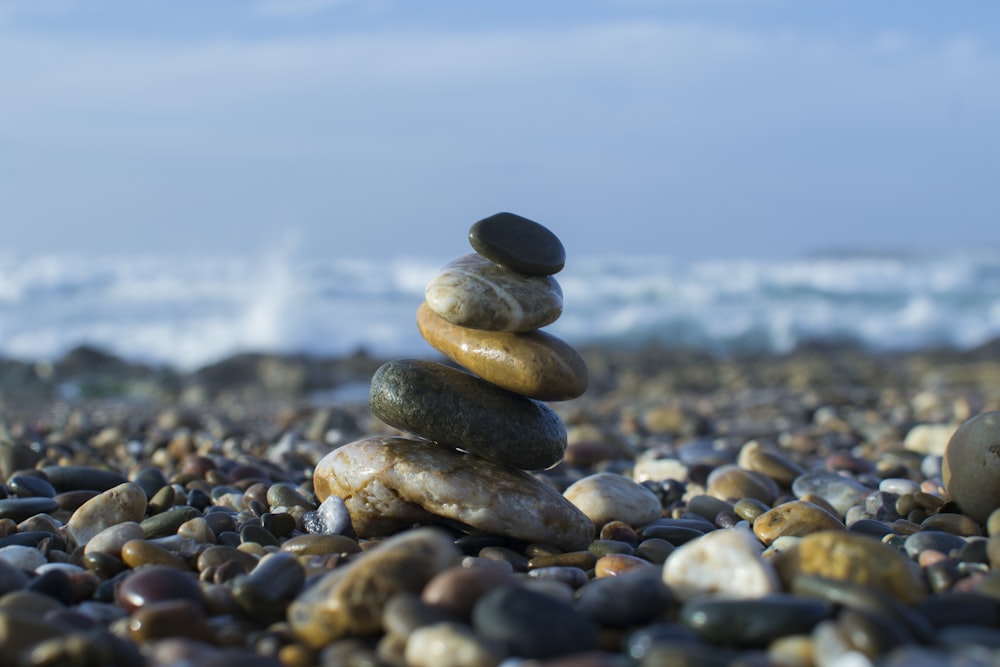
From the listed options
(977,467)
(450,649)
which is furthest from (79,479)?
(977,467)

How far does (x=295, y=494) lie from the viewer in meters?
3.71

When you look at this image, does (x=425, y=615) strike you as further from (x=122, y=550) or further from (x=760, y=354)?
(x=760, y=354)

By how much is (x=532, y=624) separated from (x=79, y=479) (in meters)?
2.76

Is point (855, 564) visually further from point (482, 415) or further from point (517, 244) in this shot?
point (517, 244)

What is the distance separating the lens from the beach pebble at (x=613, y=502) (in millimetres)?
3688

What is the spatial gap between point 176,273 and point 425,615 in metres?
35.7

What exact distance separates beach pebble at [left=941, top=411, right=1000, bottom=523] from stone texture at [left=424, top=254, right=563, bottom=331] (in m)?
1.45

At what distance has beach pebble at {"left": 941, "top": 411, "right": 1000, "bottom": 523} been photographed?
3.21 m

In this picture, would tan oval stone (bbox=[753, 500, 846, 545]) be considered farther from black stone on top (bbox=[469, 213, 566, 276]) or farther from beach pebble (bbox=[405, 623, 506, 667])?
beach pebble (bbox=[405, 623, 506, 667])

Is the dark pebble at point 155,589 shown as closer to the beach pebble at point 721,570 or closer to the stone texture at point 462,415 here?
the stone texture at point 462,415

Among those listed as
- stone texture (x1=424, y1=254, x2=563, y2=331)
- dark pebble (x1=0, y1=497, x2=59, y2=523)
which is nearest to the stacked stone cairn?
stone texture (x1=424, y1=254, x2=563, y2=331)

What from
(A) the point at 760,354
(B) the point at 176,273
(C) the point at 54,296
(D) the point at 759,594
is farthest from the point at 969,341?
(B) the point at 176,273

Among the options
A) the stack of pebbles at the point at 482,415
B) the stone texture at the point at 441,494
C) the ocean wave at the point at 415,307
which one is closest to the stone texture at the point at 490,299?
the stack of pebbles at the point at 482,415

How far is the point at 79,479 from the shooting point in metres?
4.09
